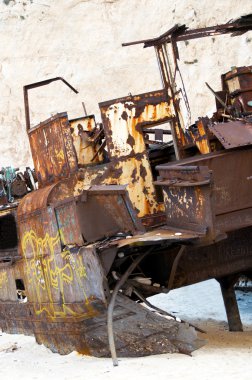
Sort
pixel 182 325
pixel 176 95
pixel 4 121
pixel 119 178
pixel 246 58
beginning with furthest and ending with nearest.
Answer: pixel 4 121 → pixel 246 58 → pixel 176 95 → pixel 119 178 → pixel 182 325

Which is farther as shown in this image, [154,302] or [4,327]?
[154,302]

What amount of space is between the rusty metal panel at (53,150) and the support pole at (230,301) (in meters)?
3.15

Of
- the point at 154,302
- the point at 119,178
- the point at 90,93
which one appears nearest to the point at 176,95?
the point at 119,178

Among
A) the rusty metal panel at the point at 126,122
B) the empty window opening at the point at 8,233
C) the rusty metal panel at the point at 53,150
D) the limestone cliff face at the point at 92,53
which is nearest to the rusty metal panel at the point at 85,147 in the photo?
the rusty metal panel at the point at 53,150

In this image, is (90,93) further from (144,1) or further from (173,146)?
→ (173,146)

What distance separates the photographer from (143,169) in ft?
34.2

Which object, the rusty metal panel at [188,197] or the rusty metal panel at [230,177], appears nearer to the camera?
the rusty metal panel at [188,197]

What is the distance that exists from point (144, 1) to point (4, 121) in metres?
9.94

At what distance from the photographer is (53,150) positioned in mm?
10727

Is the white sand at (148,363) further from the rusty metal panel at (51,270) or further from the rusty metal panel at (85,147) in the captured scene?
the rusty metal panel at (85,147)

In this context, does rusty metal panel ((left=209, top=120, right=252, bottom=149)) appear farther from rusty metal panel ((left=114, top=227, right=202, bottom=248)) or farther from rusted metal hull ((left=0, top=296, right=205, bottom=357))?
rusted metal hull ((left=0, top=296, right=205, bottom=357))

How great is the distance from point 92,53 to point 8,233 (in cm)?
2447

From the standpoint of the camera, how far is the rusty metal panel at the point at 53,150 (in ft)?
33.8

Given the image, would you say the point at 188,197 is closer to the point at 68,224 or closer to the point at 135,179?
the point at 68,224
